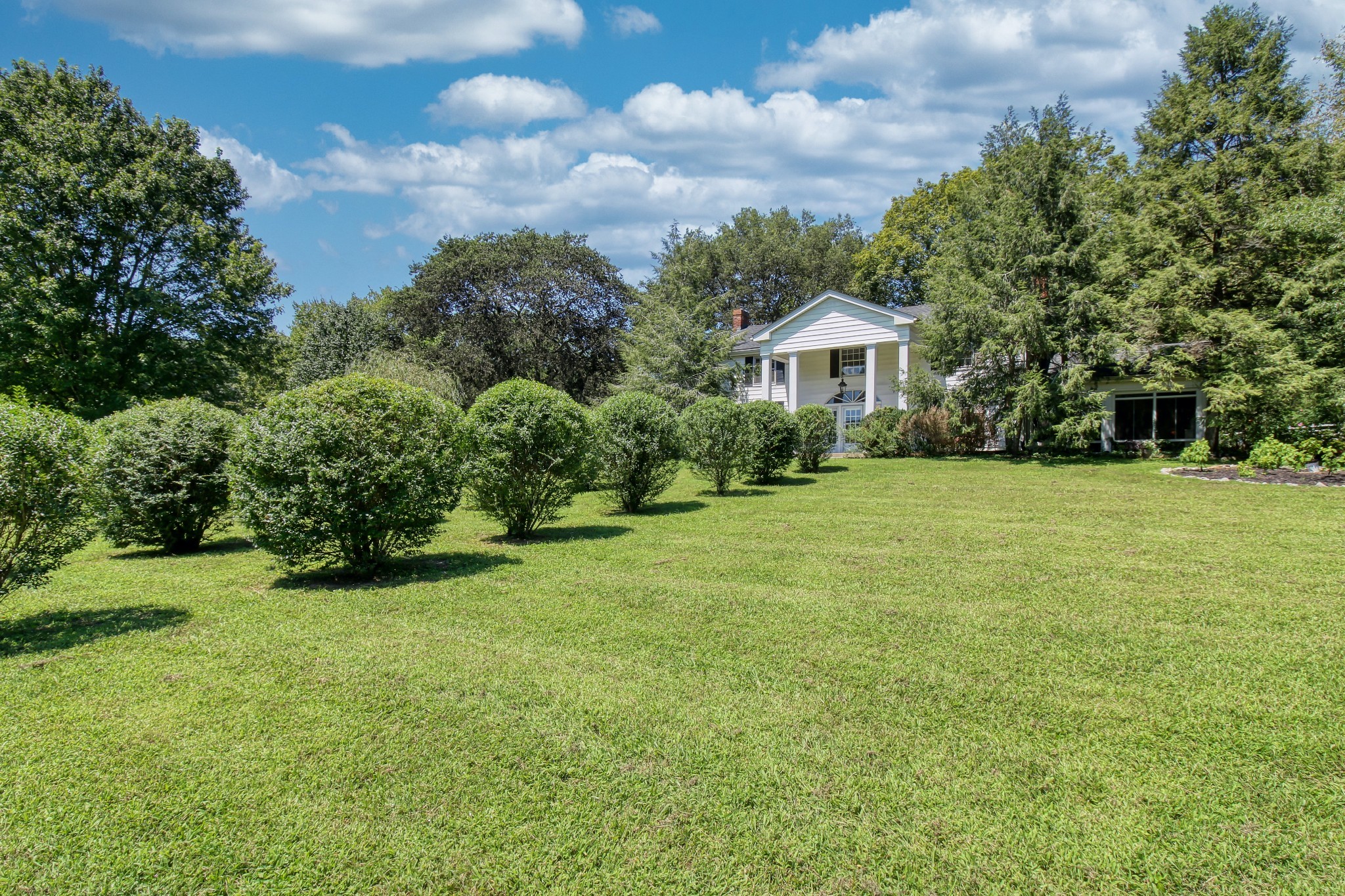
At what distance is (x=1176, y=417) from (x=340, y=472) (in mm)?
26421

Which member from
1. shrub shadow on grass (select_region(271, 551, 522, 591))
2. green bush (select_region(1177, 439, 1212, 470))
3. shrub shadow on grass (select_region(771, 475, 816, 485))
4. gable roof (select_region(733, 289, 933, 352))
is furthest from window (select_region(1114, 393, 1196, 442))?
shrub shadow on grass (select_region(271, 551, 522, 591))

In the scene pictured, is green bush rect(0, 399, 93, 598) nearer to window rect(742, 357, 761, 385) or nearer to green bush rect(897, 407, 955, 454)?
green bush rect(897, 407, 955, 454)

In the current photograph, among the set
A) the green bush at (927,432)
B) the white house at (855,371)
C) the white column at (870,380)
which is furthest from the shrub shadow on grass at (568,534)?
the white column at (870,380)

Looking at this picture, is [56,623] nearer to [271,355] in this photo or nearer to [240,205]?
[271,355]

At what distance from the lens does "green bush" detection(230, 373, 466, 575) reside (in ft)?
20.3

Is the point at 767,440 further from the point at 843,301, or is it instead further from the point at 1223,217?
the point at 1223,217

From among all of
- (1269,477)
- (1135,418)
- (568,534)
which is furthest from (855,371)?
(568,534)

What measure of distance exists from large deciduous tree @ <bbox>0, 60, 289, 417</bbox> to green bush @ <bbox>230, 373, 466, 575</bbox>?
63.0 feet

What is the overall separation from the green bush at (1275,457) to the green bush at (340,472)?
17311 millimetres

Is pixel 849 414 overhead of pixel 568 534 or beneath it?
overhead

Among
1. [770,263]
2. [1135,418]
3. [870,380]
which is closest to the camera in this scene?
[1135,418]

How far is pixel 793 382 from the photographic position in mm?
27078

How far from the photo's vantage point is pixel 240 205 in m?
24.2

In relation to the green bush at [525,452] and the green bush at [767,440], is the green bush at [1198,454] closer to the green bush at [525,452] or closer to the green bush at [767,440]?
the green bush at [767,440]
